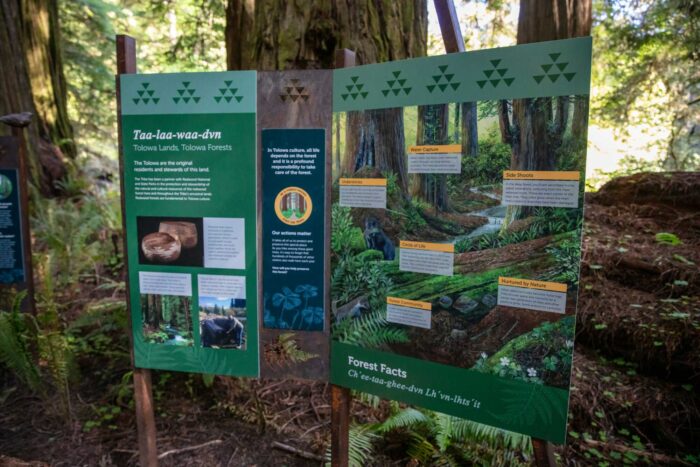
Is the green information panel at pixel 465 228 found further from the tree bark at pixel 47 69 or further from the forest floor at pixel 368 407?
the tree bark at pixel 47 69

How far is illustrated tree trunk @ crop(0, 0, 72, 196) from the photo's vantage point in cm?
732

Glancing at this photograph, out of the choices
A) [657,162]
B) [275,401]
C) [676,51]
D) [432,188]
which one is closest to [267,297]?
[432,188]

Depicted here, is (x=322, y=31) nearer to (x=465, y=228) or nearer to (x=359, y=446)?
(x=465, y=228)

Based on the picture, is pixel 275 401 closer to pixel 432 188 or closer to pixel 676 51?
pixel 432 188

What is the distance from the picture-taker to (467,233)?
77.6 inches

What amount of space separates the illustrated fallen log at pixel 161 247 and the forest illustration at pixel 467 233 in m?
0.87

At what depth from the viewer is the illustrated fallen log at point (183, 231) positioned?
2414 millimetres

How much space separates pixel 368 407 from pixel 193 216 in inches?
81.0

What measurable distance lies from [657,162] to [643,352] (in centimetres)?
753

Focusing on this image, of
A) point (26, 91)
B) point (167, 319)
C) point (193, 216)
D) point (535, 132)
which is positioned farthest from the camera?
point (26, 91)

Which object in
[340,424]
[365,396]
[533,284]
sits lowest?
[365,396]

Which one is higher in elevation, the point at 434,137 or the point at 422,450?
the point at 434,137

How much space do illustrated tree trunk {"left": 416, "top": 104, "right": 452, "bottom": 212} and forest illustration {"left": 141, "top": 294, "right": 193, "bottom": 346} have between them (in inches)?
54.9

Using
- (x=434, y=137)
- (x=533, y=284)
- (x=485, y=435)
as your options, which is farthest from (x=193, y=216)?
(x=485, y=435)
